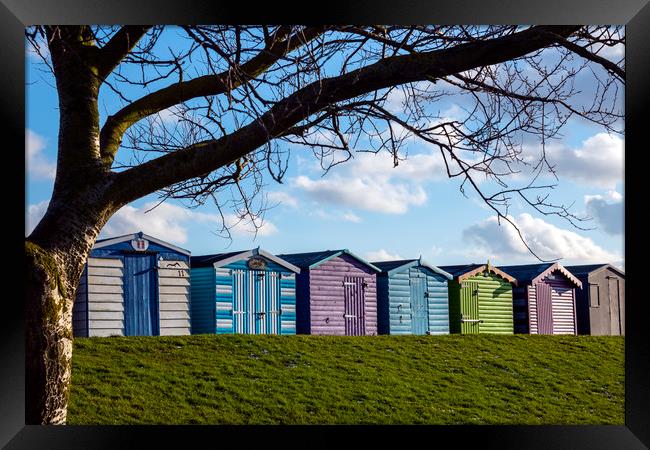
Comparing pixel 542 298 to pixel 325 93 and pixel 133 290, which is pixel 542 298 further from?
pixel 325 93

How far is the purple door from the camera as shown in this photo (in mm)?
21641

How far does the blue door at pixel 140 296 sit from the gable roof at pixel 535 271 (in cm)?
1016

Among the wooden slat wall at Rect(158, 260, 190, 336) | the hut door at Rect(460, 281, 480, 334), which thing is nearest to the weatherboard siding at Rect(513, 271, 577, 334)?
the hut door at Rect(460, 281, 480, 334)

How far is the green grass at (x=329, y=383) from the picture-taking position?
399 inches

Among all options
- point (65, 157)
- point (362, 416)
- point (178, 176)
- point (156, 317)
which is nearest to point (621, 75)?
point (178, 176)

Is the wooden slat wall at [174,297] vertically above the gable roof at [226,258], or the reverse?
the gable roof at [226,258]

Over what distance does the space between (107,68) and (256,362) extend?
7596 millimetres

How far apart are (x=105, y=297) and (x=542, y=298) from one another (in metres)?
12.4

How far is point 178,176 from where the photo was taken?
4645 millimetres

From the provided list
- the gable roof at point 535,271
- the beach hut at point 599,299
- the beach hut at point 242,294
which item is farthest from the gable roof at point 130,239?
the beach hut at point 599,299

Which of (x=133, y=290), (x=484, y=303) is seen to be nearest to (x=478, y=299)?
(x=484, y=303)

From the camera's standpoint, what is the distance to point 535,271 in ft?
71.2

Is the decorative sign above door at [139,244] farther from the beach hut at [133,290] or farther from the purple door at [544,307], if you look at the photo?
the purple door at [544,307]
